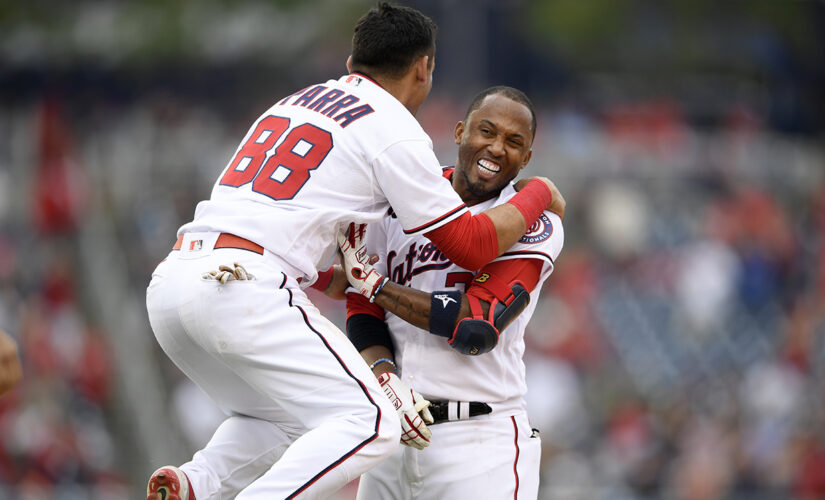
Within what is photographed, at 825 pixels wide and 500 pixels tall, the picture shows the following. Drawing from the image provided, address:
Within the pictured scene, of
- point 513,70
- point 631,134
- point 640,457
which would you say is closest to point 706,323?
point 640,457

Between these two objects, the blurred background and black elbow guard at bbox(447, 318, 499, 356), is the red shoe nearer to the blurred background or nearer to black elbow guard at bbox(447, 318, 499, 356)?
black elbow guard at bbox(447, 318, 499, 356)

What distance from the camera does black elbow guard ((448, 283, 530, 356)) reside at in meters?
4.72

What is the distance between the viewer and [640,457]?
12.5 meters

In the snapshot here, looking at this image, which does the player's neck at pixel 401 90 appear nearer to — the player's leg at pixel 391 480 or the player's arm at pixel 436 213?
the player's arm at pixel 436 213

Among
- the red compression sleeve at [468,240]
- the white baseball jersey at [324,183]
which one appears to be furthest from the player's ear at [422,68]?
the red compression sleeve at [468,240]

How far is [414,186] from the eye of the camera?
4582 millimetres

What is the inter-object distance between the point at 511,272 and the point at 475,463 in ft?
2.78

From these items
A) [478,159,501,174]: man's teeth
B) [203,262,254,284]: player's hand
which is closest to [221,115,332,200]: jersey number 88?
[203,262,254,284]: player's hand

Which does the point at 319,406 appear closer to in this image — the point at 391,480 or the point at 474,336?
the point at 474,336

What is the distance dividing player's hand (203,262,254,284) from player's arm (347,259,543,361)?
757mm

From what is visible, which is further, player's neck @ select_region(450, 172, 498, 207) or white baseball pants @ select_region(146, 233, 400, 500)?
player's neck @ select_region(450, 172, 498, 207)

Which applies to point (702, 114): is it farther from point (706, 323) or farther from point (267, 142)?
point (267, 142)

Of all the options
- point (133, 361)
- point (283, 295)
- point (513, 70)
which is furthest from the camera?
point (513, 70)

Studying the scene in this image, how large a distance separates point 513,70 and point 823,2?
6.16 metres
